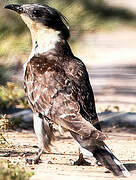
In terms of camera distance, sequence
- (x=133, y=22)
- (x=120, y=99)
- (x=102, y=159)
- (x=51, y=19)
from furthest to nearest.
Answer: (x=133, y=22) < (x=120, y=99) < (x=51, y=19) < (x=102, y=159)

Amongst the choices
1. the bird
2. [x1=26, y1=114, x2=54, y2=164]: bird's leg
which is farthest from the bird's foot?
[x1=26, y1=114, x2=54, y2=164]: bird's leg

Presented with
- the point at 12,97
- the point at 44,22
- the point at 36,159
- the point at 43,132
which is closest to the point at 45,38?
the point at 44,22

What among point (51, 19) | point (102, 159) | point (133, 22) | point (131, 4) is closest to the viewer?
point (102, 159)

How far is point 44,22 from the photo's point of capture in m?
8.65

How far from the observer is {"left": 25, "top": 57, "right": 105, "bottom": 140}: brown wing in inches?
296

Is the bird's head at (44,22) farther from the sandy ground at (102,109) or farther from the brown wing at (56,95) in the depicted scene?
the sandy ground at (102,109)

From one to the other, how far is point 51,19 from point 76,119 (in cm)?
160

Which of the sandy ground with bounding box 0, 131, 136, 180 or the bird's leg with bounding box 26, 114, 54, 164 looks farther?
the bird's leg with bounding box 26, 114, 54, 164

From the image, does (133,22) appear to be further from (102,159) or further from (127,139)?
(102,159)

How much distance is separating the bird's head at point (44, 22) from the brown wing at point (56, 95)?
496mm

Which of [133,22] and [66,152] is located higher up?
[66,152]

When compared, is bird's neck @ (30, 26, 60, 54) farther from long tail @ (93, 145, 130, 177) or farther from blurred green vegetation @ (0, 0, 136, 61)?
long tail @ (93, 145, 130, 177)

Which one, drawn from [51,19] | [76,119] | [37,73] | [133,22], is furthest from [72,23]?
[133,22]

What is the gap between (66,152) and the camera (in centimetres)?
885
